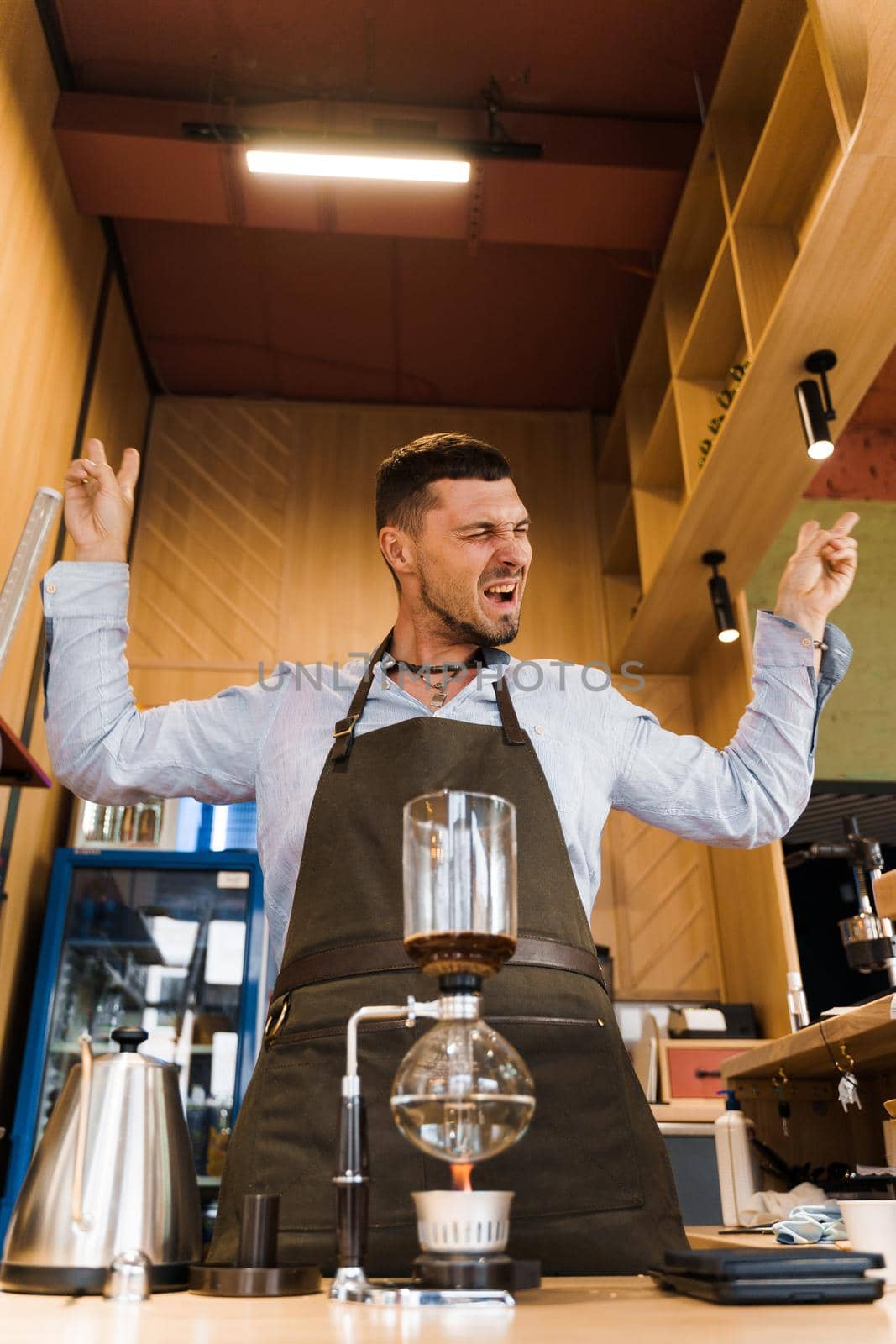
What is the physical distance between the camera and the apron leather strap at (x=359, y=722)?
1.24m

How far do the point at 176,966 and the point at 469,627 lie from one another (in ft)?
10.4

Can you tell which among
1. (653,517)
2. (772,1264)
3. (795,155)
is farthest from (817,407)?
(772,1264)

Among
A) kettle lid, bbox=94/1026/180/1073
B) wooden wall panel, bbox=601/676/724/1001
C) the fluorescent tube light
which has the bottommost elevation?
kettle lid, bbox=94/1026/180/1073

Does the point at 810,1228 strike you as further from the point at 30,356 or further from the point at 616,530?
the point at 616,530

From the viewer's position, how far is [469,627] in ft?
4.81

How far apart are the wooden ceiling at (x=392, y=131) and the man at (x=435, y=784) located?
2.97 meters

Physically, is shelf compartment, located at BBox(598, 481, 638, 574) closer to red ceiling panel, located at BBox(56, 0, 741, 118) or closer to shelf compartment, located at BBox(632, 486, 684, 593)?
shelf compartment, located at BBox(632, 486, 684, 593)

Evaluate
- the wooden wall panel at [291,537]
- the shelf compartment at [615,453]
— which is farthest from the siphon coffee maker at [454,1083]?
the shelf compartment at [615,453]

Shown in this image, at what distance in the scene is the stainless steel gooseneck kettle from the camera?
0.81 m

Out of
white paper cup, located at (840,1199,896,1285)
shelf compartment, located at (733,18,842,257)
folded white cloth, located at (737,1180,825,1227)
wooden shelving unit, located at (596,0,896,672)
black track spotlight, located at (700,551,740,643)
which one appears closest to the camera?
white paper cup, located at (840,1199,896,1285)

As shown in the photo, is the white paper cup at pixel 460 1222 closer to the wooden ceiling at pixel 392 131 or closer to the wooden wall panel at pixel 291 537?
the wooden ceiling at pixel 392 131

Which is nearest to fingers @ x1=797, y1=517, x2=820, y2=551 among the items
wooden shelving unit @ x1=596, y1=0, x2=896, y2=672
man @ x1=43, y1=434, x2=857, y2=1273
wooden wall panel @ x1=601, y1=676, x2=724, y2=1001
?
man @ x1=43, y1=434, x2=857, y2=1273

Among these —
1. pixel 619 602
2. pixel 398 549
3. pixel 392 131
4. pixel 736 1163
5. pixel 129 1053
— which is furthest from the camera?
pixel 619 602

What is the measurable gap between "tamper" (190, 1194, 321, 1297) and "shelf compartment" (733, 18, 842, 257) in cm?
287
